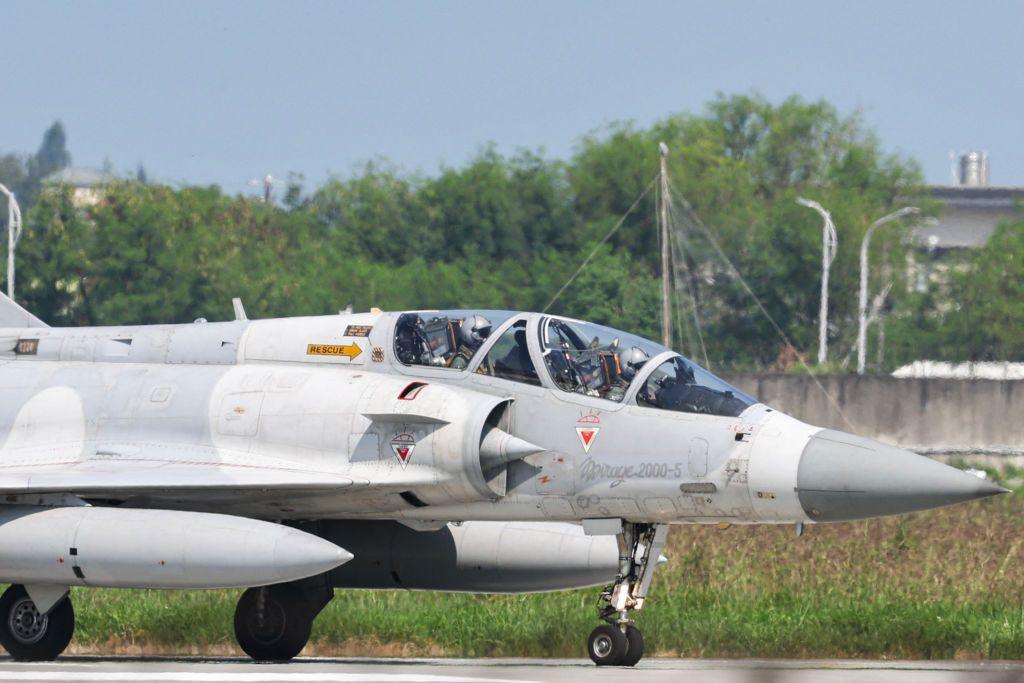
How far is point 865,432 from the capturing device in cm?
3528

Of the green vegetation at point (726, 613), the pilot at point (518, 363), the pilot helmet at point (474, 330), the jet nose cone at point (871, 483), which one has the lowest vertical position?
the green vegetation at point (726, 613)

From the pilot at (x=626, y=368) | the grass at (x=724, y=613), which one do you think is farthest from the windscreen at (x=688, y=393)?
the grass at (x=724, y=613)

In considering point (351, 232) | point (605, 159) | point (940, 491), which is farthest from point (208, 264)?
point (940, 491)

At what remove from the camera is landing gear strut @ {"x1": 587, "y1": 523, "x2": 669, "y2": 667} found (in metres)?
13.4

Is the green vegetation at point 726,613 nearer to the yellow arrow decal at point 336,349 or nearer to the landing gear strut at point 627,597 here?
the landing gear strut at point 627,597

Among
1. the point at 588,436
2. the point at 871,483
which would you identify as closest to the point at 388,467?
the point at 588,436

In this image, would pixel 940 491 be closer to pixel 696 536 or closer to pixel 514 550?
pixel 514 550

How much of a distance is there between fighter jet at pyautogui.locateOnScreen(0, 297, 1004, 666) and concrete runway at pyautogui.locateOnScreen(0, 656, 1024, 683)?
1.97ft

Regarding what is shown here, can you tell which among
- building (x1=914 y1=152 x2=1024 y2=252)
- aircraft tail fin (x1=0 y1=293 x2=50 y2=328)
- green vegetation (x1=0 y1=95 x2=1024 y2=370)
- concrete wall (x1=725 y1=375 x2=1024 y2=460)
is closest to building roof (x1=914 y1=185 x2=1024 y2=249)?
building (x1=914 y1=152 x2=1024 y2=252)

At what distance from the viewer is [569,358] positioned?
14078mm

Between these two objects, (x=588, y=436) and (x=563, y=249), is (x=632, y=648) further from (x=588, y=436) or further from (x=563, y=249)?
(x=563, y=249)

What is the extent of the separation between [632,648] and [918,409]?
22476 mm

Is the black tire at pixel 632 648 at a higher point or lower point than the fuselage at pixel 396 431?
lower

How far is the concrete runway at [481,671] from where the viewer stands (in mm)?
11414
